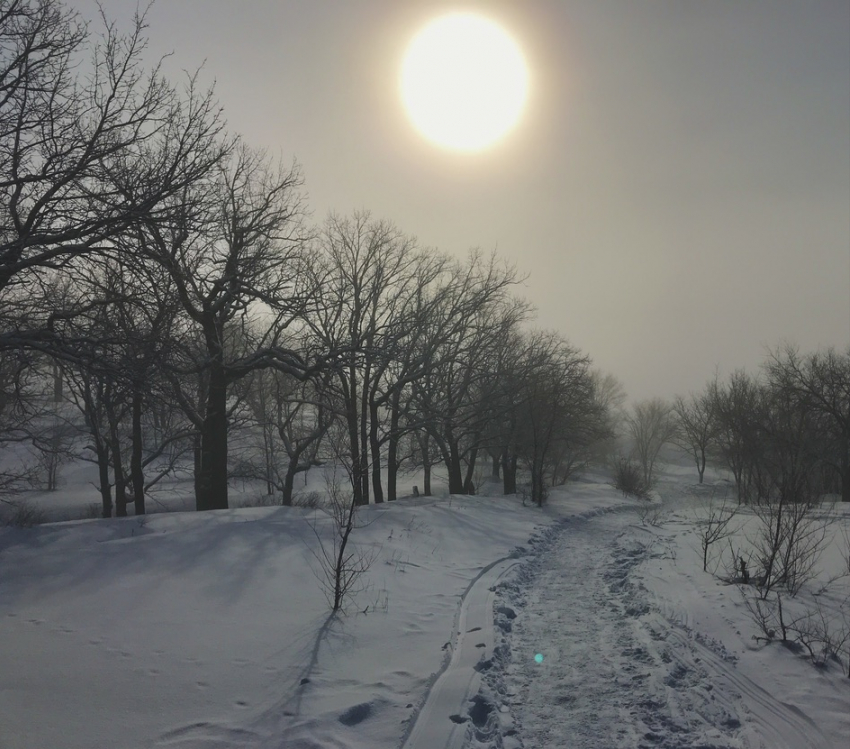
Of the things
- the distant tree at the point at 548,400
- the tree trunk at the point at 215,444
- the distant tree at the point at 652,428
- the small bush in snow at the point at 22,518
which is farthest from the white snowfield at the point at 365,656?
the distant tree at the point at 652,428

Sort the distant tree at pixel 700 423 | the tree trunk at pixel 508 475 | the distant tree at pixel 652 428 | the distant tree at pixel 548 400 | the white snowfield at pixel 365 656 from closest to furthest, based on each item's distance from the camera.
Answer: the white snowfield at pixel 365 656, the distant tree at pixel 548 400, the tree trunk at pixel 508 475, the distant tree at pixel 700 423, the distant tree at pixel 652 428

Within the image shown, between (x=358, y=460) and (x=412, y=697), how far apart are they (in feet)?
12.8

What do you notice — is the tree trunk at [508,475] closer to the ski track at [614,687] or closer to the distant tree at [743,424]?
the distant tree at [743,424]

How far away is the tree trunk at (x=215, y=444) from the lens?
14.3m

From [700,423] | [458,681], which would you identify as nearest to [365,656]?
[458,681]

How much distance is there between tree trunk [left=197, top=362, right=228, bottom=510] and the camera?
14336 millimetres

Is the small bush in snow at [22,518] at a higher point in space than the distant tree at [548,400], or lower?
lower

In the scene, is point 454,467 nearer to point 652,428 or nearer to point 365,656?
point 365,656

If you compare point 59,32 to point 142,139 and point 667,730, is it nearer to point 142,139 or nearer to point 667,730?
point 142,139

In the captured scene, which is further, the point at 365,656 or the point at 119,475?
the point at 119,475

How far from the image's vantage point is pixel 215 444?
47.5 feet

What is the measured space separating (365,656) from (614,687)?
107 inches

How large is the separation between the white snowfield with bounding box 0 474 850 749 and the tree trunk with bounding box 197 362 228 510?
4070mm

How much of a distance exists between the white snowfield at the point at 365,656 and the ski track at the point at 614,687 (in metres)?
0.02
